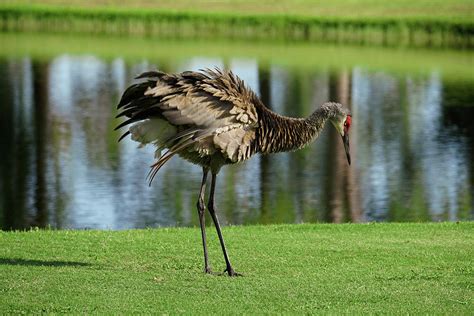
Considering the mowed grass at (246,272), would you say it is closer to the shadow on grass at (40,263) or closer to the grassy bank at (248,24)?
the shadow on grass at (40,263)

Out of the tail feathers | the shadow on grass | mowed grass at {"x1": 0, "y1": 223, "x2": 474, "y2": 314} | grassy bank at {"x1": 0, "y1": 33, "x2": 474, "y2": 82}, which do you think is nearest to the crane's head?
mowed grass at {"x1": 0, "y1": 223, "x2": 474, "y2": 314}

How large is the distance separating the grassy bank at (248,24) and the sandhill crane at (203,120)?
3496 centimetres

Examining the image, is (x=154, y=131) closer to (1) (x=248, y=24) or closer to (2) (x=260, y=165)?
(2) (x=260, y=165)

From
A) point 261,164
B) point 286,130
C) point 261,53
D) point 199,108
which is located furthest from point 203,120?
point 261,53

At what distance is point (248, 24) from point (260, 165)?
26605mm

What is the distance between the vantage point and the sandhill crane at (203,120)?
869 centimetres

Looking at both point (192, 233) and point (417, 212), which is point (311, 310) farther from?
point (417, 212)

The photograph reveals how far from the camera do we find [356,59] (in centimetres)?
3841

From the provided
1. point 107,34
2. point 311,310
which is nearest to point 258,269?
point 311,310

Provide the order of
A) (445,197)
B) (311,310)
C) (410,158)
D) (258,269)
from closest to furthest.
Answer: (311,310) < (258,269) < (445,197) < (410,158)

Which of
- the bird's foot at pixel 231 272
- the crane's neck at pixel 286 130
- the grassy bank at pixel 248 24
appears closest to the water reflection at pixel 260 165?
the crane's neck at pixel 286 130

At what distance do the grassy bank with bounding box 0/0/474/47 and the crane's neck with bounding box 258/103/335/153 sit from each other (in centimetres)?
3451

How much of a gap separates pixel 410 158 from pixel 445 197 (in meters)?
3.69

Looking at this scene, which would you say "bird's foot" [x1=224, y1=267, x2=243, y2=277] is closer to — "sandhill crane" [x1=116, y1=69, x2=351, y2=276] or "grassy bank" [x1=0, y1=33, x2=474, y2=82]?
"sandhill crane" [x1=116, y1=69, x2=351, y2=276]
